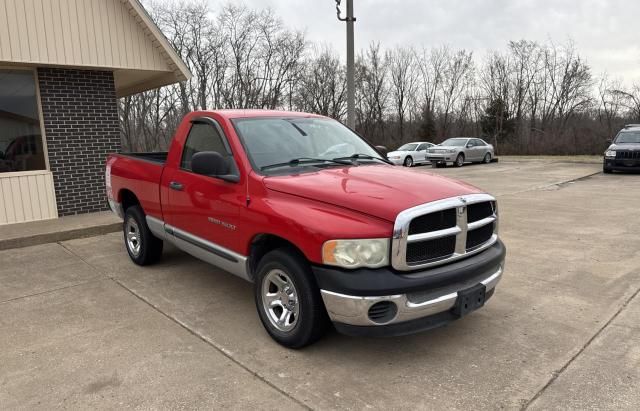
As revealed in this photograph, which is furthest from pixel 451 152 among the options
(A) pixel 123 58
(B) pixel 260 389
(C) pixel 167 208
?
(B) pixel 260 389

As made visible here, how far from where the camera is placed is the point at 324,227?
125 inches

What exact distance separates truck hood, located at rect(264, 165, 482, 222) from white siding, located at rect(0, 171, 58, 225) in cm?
642

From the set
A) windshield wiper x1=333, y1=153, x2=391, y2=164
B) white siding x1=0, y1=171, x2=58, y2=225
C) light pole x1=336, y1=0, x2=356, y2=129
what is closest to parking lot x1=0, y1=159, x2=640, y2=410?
windshield wiper x1=333, y1=153, x2=391, y2=164

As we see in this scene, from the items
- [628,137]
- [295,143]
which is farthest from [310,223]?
[628,137]

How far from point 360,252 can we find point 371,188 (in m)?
0.59

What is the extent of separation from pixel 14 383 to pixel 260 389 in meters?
1.72

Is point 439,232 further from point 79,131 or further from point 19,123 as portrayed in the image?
point 19,123

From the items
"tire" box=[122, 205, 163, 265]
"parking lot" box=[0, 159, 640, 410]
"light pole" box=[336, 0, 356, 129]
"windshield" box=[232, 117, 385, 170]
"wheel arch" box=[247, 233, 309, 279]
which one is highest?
A: "light pole" box=[336, 0, 356, 129]

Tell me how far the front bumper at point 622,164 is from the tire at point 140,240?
58.0 feet

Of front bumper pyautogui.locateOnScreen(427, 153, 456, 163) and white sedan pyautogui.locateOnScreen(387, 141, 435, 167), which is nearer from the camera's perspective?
front bumper pyautogui.locateOnScreen(427, 153, 456, 163)

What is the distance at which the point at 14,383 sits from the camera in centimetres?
323

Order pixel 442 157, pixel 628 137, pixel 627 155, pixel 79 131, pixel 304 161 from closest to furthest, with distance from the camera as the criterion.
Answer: pixel 304 161, pixel 79 131, pixel 627 155, pixel 628 137, pixel 442 157

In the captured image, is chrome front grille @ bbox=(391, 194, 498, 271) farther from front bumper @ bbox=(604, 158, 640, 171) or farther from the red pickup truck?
front bumper @ bbox=(604, 158, 640, 171)

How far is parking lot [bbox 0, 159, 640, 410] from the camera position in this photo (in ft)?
9.95
